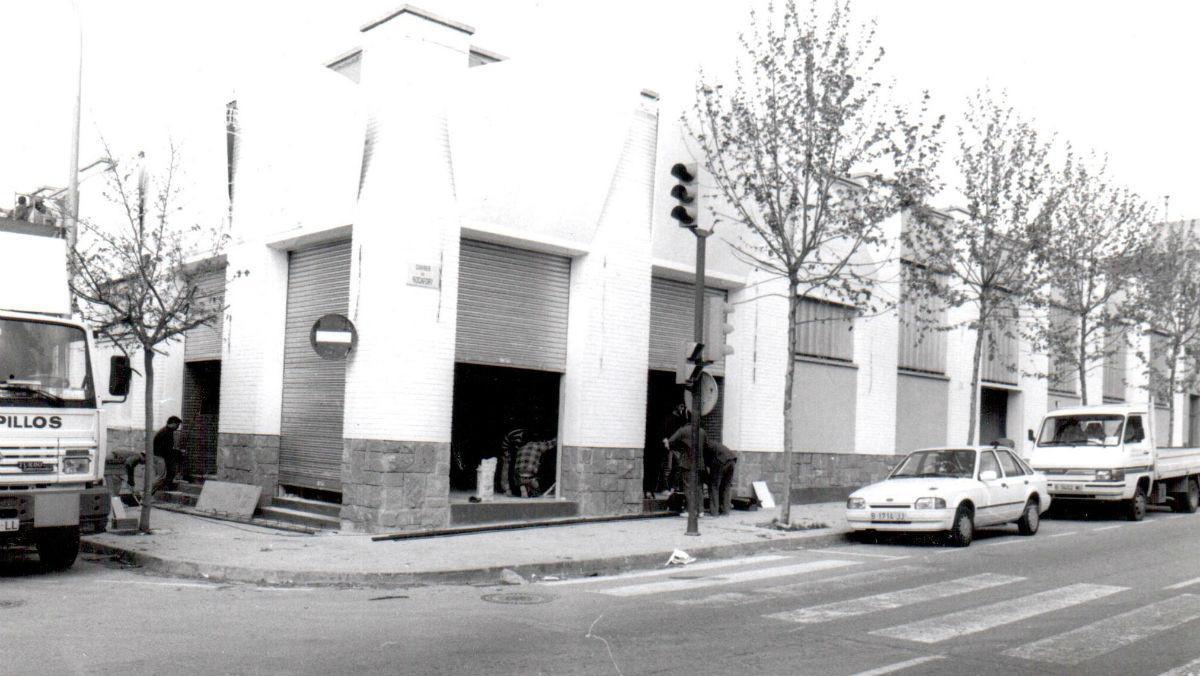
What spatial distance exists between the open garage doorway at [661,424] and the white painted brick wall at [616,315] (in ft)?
6.07

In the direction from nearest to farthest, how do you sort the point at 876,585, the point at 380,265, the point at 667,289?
the point at 876,585, the point at 380,265, the point at 667,289

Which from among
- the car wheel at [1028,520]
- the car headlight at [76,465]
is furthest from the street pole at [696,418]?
the car headlight at [76,465]

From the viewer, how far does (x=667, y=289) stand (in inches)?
687

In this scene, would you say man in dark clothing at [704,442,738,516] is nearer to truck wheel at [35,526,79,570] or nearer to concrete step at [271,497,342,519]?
concrete step at [271,497,342,519]

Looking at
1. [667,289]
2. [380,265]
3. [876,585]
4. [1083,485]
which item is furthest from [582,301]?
[1083,485]

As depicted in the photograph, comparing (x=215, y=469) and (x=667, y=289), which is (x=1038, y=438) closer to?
(x=667, y=289)

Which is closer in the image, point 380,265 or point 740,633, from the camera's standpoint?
point 740,633

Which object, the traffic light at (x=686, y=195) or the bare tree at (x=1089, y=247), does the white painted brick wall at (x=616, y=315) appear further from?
the bare tree at (x=1089, y=247)

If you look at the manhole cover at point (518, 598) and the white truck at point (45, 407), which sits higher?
the white truck at point (45, 407)

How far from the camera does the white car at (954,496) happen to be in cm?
1358

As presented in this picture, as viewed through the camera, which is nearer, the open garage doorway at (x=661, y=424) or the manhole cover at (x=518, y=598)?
the manhole cover at (x=518, y=598)

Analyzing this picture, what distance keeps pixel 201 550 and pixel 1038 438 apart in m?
14.9

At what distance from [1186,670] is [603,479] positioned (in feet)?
32.2

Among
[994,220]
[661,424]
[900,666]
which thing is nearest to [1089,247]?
[994,220]
